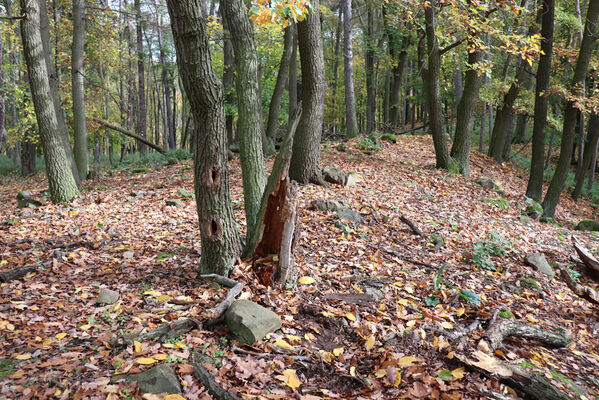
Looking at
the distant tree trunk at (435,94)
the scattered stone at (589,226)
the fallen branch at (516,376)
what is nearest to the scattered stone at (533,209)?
the scattered stone at (589,226)

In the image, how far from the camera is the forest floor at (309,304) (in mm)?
2984

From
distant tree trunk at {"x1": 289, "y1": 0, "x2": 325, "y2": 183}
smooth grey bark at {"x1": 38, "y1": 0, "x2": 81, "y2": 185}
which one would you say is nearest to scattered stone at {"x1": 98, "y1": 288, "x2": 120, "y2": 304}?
distant tree trunk at {"x1": 289, "y1": 0, "x2": 325, "y2": 183}

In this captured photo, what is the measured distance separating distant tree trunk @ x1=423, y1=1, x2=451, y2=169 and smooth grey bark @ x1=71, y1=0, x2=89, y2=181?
10.0m

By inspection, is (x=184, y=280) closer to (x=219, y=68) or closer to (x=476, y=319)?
(x=476, y=319)

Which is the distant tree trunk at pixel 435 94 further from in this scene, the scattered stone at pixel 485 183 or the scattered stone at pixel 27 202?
the scattered stone at pixel 27 202

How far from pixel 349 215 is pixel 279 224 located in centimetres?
270

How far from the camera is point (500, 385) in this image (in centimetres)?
307

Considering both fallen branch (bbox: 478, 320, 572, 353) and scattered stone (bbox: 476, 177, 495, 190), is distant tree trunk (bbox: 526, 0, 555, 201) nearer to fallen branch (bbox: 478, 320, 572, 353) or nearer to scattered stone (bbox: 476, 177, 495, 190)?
scattered stone (bbox: 476, 177, 495, 190)

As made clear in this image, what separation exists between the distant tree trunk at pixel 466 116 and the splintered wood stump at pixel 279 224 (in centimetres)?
897

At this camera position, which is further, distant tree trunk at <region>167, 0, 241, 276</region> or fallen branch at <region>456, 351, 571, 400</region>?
distant tree trunk at <region>167, 0, 241, 276</region>

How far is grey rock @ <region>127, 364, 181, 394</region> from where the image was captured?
8.75 ft

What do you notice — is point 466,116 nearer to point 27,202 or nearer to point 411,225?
point 411,225

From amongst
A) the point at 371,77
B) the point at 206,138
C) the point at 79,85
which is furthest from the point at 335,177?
the point at 371,77

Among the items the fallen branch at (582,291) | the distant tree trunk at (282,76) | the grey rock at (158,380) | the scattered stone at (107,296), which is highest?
the distant tree trunk at (282,76)
